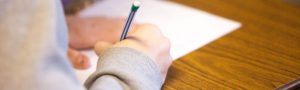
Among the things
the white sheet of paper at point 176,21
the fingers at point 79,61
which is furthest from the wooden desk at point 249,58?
the fingers at point 79,61

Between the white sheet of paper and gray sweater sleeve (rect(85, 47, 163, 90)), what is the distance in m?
0.11

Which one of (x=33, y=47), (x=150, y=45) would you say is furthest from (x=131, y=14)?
(x=33, y=47)

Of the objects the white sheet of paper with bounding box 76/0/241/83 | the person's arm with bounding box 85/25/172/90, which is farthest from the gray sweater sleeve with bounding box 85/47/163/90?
the white sheet of paper with bounding box 76/0/241/83

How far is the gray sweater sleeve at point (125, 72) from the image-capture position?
423mm

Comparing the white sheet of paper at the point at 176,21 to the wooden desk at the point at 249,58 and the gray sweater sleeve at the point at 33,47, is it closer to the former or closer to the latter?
the wooden desk at the point at 249,58

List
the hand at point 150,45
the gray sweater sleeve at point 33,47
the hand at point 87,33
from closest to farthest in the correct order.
Result: the gray sweater sleeve at point 33,47 → the hand at point 150,45 → the hand at point 87,33

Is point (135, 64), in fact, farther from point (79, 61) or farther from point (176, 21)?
point (176, 21)

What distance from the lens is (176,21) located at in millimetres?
704

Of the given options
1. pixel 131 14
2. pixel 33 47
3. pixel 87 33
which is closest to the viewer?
pixel 33 47

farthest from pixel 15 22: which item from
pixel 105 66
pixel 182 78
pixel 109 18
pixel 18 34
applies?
pixel 109 18

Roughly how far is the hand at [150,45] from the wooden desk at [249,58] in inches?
1.4

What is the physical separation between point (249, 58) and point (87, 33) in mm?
282

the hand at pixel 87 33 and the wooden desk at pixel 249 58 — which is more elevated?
the wooden desk at pixel 249 58

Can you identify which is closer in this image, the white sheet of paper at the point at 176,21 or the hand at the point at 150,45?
the hand at the point at 150,45
